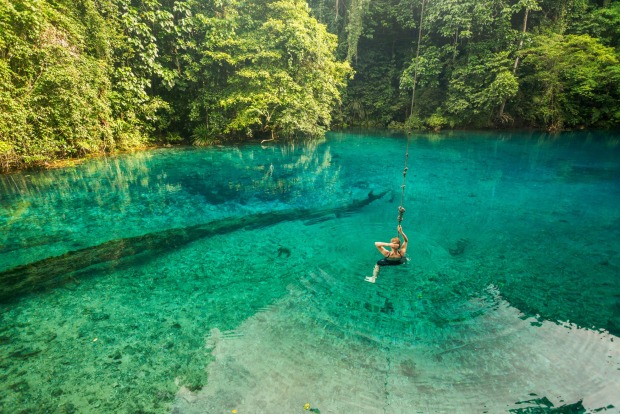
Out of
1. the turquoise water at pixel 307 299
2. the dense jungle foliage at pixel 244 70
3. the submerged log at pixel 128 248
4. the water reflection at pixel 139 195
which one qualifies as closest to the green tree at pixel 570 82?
the dense jungle foliage at pixel 244 70

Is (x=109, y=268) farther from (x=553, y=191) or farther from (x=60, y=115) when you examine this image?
(x=553, y=191)

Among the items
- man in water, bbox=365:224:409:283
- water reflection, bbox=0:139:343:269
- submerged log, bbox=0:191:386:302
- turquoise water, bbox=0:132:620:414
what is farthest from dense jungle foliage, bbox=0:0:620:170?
man in water, bbox=365:224:409:283

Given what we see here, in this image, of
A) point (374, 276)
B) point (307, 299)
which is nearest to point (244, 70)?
point (374, 276)

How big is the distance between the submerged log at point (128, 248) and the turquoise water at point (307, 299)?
0.05 m

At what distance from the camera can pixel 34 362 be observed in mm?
4707

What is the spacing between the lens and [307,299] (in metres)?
6.23

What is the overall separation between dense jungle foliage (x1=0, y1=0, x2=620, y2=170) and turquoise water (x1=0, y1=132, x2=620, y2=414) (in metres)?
4.50

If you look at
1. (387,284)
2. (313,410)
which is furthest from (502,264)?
(313,410)

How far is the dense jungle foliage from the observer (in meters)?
14.0

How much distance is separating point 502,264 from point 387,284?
9.68ft

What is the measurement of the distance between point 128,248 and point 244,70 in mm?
15707

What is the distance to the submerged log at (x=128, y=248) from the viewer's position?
6.68 m

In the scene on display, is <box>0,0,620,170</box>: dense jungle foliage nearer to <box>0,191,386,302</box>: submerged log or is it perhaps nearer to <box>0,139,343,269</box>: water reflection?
<box>0,139,343,269</box>: water reflection

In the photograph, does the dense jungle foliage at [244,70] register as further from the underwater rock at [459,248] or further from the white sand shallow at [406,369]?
the white sand shallow at [406,369]
